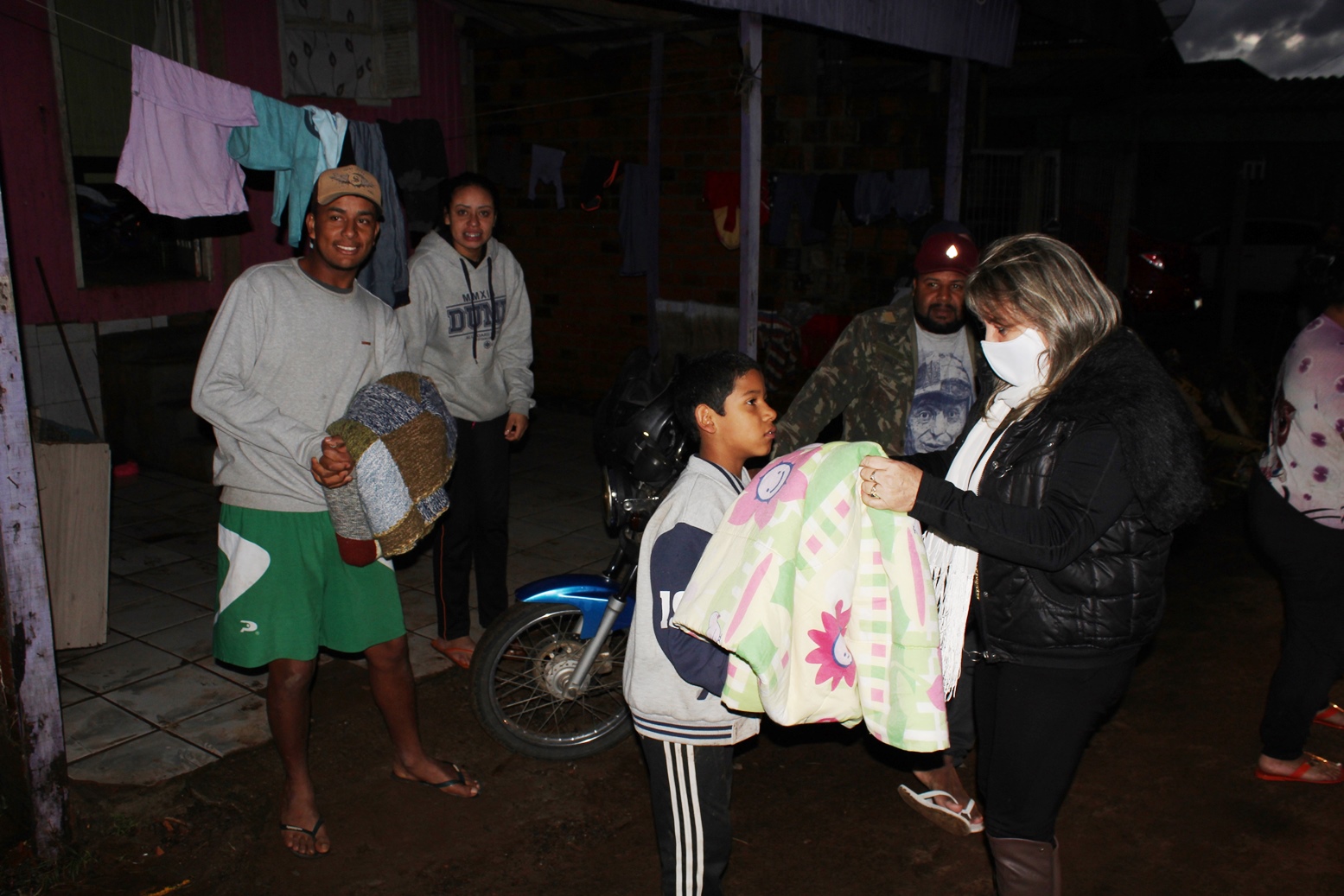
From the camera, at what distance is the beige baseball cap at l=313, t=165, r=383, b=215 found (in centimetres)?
346

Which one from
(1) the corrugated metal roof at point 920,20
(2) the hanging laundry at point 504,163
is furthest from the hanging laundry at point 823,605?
(2) the hanging laundry at point 504,163

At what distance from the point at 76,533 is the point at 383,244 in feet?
6.55

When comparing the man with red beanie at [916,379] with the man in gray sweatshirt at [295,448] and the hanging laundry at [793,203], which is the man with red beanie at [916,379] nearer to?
the man in gray sweatshirt at [295,448]

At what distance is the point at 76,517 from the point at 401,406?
8.24 feet

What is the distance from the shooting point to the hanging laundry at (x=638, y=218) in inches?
357

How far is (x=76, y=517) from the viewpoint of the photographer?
4.94m

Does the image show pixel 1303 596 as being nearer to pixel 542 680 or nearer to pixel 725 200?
pixel 542 680

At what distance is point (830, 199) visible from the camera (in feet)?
29.1

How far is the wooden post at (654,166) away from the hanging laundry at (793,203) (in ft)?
3.36

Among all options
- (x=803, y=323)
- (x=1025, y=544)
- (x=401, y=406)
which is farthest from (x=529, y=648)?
(x=803, y=323)

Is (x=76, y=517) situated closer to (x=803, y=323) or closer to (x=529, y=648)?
(x=529, y=648)

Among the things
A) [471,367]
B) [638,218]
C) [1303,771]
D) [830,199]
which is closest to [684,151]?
[638,218]

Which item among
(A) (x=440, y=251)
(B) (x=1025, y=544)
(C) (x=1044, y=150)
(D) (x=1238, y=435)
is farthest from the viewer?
(C) (x=1044, y=150)

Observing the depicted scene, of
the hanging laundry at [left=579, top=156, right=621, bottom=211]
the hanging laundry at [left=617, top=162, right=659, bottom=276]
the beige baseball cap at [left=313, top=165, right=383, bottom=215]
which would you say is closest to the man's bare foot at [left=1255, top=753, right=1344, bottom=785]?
the beige baseball cap at [left=313, top=165, right=383, bottom=215]
